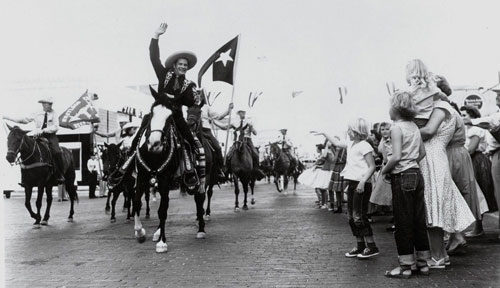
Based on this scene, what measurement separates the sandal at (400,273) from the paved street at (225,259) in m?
0.08

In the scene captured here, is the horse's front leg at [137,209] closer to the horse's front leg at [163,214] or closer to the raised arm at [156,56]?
the horse's front leg at [163,214]

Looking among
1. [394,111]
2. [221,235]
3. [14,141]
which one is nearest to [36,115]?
[14,141]

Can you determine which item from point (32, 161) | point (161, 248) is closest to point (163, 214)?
point (161, 248)

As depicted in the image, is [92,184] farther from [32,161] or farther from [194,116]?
[194,116]

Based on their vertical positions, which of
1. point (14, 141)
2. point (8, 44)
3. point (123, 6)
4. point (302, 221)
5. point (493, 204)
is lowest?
point (302, 221)

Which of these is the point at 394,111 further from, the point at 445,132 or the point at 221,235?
the point at 221,235

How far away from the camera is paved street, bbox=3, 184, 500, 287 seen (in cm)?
595

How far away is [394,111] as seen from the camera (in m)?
6.21

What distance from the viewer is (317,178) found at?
15375 millimetres

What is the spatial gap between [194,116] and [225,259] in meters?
4.03

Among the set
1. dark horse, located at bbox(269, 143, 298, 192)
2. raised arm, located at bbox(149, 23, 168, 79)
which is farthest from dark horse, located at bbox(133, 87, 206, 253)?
dark horse, located at bbox(269, 143, 298, 192)

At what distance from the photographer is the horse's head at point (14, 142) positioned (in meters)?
11.4

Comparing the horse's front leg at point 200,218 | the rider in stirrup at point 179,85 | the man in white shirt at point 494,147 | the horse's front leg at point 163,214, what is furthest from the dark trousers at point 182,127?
the man in white shirt at point 494,147

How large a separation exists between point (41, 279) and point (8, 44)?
271 centimetres
